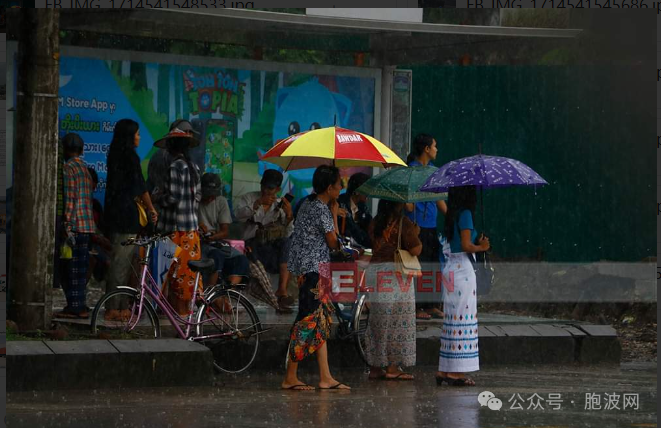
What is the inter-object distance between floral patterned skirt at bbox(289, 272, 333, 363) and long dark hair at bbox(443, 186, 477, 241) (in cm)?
124

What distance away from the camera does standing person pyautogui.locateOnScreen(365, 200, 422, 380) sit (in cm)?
1112

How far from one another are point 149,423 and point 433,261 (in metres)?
5.40

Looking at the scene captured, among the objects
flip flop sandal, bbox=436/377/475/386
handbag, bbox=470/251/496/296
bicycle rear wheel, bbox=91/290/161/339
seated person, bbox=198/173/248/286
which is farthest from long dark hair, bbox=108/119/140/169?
flip flop sandal, bbox=436/377/475/386

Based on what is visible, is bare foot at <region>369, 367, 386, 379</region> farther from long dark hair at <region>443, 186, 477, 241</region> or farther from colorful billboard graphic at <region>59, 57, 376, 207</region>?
colorful billboard graphic at <region>59, 57, 376, 207</region>

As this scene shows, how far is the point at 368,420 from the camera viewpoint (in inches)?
355

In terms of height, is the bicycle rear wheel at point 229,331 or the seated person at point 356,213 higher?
the seated person at point 356,213

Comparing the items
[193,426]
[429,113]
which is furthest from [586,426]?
[429,113]

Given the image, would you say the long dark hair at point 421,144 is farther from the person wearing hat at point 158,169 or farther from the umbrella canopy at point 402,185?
the person wearing hat at point 158,169

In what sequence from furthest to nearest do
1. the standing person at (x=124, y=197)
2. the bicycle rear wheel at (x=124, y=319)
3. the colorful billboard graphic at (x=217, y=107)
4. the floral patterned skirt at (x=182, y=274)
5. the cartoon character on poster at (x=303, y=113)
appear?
the cartoon character on poster at (x=303, y=113) → the colorful billboard graphic at (x=217, y=107) → the standing person at (x=124, y=197) → the floral patterned skirt at (x=182, y=274) → the bicycle rear wheel at (x=124, y=319)

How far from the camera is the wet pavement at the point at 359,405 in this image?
29.2 ft

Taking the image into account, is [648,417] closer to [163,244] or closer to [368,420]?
[368,420]

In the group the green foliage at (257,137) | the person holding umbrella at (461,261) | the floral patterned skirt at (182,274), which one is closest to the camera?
the person holding umbrella at (461,261)

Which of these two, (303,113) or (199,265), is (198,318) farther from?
(303,113)

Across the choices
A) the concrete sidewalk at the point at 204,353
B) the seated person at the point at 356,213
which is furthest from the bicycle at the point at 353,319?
the seated person at the point at 356,213
